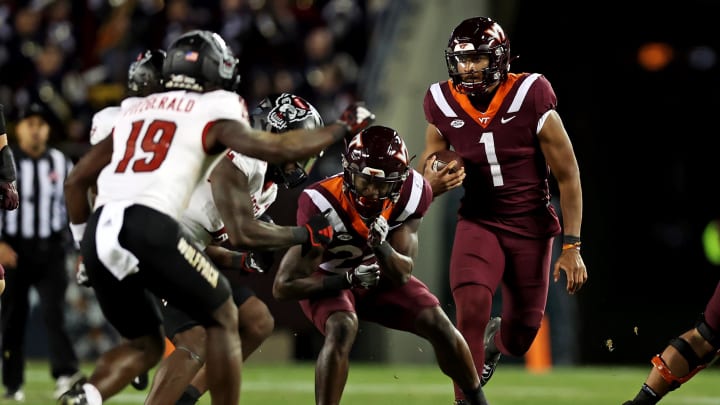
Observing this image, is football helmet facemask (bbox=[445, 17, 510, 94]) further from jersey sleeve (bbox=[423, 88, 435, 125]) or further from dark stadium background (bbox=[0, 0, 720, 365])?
dark stadium background (bbox=[0, 0, 720, 365])

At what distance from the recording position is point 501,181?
6262 millimetres

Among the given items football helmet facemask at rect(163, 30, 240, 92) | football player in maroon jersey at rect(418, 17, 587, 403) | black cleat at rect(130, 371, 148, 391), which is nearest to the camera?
football helmet facemask at rect(163, 30, 240, 92)

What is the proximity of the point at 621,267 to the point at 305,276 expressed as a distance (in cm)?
742

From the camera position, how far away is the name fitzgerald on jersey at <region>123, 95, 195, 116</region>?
4.85 m

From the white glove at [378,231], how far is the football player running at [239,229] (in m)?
0.41

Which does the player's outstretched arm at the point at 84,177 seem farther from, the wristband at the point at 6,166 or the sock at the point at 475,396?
the sock at the point at 475,396

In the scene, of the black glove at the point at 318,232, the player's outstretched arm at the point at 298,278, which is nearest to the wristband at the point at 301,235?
the black glove at the point at 318,232

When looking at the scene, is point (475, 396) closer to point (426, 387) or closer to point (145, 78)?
point (145, 78)

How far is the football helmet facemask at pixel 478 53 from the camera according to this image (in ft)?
20.3

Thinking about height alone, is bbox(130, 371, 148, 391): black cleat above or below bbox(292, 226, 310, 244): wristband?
below

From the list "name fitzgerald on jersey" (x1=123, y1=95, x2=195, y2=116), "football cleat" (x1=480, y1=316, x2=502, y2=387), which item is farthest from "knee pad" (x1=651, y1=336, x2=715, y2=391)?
"name fitzgerald on jersey" (x1=123, y1=95, x2=195, y2=116)

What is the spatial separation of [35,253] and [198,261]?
179 inches

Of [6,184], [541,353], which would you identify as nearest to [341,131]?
[6,184]

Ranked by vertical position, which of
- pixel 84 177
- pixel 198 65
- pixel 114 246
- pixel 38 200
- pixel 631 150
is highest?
pixel 198 65
